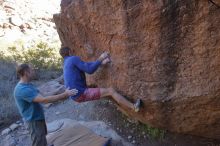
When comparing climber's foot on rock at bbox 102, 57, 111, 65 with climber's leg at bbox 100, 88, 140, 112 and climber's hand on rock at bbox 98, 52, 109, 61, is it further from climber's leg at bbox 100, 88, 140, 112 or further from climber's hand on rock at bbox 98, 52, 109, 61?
climber's leg at bbox 100, 88, 140, 112

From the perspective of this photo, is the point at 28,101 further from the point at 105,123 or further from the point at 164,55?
the point at 105,123

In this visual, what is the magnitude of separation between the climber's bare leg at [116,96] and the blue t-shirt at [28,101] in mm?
1021

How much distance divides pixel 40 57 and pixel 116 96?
6136 mm

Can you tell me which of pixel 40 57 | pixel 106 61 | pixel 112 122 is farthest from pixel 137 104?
pixel 40 57

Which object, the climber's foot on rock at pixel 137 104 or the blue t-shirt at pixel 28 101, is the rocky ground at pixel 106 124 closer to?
the climber's foot on rock at pixel 137 104

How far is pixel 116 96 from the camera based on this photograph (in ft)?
18.2

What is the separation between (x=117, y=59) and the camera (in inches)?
214

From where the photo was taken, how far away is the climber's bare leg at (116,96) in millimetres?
5465

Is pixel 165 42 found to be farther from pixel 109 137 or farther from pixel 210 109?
pixel 109 137

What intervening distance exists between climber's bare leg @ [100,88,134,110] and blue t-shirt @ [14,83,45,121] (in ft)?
3.35

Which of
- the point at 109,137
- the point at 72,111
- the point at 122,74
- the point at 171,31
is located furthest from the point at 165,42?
the point at 72,111

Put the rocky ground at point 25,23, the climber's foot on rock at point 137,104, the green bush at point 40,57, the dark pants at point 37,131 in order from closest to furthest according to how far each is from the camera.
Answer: the dark pants at point 37,131, the climber's foot on rock at point 137,104, the green bush at point 40,57, the rocky ground at point 25,23

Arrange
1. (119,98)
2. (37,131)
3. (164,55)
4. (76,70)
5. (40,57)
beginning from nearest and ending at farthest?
1. (164,55)
2. (37,131)
3. (119,98)
4. (76,70)
5. (40,57)

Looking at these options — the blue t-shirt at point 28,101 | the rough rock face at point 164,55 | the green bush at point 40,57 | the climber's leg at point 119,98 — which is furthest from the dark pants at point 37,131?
the green bush at point 40,57
